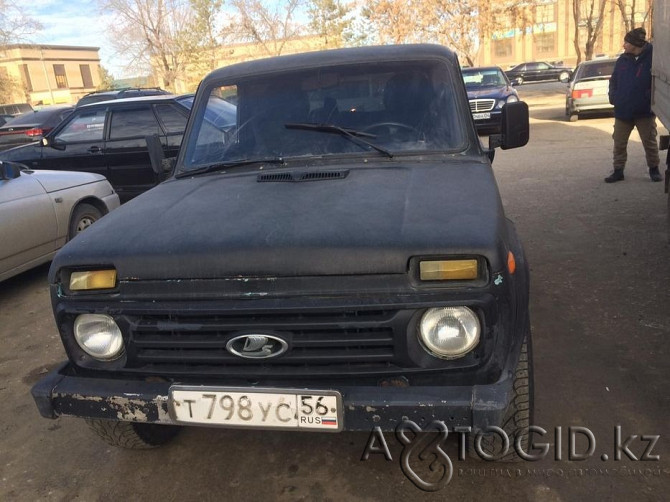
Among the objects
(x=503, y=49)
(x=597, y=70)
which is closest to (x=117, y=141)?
(x=597, y=70)

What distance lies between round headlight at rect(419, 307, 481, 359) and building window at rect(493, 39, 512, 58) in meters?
61.2

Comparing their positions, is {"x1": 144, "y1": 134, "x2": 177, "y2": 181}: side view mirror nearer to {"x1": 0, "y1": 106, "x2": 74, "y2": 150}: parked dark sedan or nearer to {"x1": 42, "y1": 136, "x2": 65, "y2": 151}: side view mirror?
{"x1": 42, "y1": 136, "x2": 65, "y2": 151}: side view mirror

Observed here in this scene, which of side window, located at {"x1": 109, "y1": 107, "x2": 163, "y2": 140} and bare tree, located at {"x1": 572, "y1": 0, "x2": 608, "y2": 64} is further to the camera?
bare tree, located at {"x1": 572, "y1": 0, "x2": 608, "y2": 64}

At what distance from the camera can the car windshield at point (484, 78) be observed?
1385 centimetres

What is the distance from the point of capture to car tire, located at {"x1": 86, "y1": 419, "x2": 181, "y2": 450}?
2732 mm

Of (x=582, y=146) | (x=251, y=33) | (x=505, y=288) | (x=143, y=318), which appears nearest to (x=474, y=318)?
(x=505, y=288)

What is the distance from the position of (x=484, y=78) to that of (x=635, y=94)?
7.49 meters

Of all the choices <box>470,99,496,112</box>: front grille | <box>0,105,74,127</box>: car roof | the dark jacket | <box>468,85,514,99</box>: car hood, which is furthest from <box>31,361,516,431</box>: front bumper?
<box>0,105,74,127</box>: car roof

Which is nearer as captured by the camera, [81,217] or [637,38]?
[81,217]

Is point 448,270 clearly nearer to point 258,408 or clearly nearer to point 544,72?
point 258,408

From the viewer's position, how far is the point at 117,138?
7883mm

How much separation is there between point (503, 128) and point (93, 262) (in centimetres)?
249

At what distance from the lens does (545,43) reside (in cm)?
5669

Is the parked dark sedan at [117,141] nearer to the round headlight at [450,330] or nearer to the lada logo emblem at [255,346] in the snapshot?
the lada logo emblem at [255,346]
